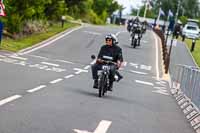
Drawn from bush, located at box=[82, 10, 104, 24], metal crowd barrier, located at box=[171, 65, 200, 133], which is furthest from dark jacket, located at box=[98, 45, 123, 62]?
bush, located at box=[82, 10, 104, 24]

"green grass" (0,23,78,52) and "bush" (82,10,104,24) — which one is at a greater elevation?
"green grass" (0,23,78,52)

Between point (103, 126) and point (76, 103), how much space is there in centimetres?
324

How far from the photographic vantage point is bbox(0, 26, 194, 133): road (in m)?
10.9

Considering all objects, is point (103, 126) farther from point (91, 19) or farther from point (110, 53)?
point (91, 19)

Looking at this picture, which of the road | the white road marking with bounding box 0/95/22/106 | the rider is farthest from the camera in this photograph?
the rider

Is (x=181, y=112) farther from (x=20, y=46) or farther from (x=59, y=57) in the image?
(x=20, y=46)

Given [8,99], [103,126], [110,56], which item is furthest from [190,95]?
[103,126]

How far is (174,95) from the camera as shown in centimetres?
2172

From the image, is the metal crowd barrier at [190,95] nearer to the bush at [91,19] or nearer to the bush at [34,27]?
the bush at [34,27]

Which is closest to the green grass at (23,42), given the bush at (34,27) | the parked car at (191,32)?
the bush at (34,27)

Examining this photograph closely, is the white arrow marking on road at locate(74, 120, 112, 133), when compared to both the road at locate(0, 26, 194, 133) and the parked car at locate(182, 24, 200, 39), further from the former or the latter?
the parked car at locate(182, 24, 200, 39)

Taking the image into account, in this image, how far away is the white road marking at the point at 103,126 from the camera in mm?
10691

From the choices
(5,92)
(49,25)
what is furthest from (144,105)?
(49,25)

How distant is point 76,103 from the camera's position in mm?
14414
